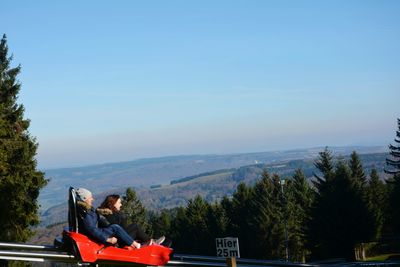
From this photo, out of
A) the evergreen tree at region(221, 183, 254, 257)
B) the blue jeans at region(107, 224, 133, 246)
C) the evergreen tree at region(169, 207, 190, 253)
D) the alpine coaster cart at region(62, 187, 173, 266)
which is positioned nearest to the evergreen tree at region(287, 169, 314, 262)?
the evergreen tree at region(221, 183, 254, 257)

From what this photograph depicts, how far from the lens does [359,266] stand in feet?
47.8

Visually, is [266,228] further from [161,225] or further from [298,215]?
[161,225]

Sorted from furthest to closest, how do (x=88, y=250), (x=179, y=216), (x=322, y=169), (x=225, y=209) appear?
(x=179, y=216), (x=225, y=209), (x=322, y=169), (x=88, y=250)

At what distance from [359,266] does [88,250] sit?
8148 mm

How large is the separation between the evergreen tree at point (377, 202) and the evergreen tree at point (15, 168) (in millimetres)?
32252

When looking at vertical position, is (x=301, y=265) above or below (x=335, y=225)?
above

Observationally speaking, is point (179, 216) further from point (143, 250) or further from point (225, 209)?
point (143, 250)

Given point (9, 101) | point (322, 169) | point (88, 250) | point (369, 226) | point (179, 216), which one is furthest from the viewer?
point (179, 216)

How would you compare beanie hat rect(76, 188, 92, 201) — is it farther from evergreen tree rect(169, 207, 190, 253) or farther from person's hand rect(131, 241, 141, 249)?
evergreen tree rect(169, 207, 190, 253)

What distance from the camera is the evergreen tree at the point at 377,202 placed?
51719 mm

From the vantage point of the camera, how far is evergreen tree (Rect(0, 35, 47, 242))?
86.0 ft

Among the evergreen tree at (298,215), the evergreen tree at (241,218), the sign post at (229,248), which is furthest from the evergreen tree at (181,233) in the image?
the sign post at (229,248)

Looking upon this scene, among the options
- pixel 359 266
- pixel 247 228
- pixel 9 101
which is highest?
pixel 9 101

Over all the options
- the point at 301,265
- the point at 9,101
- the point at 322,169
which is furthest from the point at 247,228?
the point at 301,265
